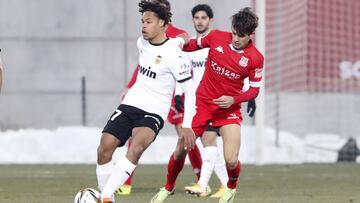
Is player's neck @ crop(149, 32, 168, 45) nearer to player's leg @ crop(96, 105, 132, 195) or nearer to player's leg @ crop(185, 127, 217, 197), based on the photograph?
player's leg @ crop(96, 105, 132, 195)

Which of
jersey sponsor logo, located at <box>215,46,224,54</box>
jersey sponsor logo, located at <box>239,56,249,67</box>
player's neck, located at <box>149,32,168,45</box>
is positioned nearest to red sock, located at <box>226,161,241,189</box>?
jersey sponsor logo, located at <box>239,56,249,67</box>

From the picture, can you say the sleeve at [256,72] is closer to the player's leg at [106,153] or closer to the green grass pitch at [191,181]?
the green grass pitch at [191,181]

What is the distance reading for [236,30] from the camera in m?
10.3

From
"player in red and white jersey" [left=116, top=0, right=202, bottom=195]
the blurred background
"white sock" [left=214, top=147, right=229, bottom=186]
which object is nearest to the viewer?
"player in red and white jersey" [left=116, top=0, right=202, bottom=195]

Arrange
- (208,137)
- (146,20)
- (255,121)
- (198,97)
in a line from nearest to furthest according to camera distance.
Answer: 1. (146,20)
2. (198,97)
3. (208,137)
4. (255,121)

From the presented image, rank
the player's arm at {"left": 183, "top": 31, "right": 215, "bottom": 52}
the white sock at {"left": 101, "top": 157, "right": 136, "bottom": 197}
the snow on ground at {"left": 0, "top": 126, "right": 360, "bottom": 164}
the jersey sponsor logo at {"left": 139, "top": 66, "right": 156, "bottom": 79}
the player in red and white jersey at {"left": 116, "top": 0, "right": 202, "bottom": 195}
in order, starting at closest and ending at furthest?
the white sock at {"left": 101, "top": 157, "right": 136, "bottom": 197}, the jersey sponsor logo at {"left": 139, "top": 66, "right": 156, "bottom": 79}, the player's arm at {"left": 183, "top": 31, "right": 215, "bottom": 52}, the player in red and white jersey at {"left": 116, "top": 0, "right": 202, "bottom": 195}, the snow on ground at {"left": 0, "top": 126, "right": 360, "bottom": 164}

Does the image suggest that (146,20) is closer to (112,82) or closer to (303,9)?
(112,82)

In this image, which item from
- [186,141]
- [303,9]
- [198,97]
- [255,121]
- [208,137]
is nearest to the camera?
[186,141]

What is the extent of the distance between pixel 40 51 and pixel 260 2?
420 centimetres

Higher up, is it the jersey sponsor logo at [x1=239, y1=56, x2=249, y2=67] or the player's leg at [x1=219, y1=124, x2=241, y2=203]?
the jersey sponsor logo at [x1=239, y1=56, x2=249, y2=67]

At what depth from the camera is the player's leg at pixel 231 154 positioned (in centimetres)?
1044

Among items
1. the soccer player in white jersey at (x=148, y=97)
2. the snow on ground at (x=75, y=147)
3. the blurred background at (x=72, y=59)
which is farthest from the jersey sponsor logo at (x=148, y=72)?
the blurred background at (x=72, y=59)

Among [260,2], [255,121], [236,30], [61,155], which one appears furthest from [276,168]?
[236,30]

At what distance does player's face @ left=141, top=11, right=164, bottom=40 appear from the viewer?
9.91 m
